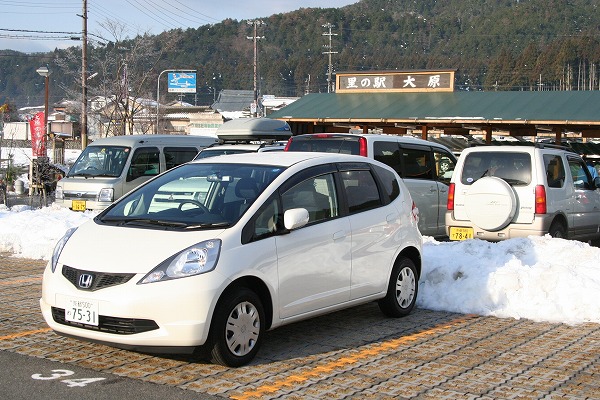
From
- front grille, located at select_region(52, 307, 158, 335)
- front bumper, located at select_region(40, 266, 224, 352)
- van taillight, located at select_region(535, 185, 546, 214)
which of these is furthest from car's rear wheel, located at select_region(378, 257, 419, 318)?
van taillight, located at select_region(535, 185, 546, 214)

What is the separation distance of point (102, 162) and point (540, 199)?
9.13 metres

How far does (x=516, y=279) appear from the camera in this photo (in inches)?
337

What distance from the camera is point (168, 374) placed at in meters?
5.82

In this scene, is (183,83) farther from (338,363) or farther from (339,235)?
(338,363)

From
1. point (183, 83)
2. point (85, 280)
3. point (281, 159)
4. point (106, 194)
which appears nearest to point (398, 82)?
point (106, 194)

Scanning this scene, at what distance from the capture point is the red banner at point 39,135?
3288 cm

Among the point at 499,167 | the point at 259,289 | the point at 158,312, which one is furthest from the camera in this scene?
the point at 499,167

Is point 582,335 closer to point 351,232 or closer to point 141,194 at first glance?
point 351,232

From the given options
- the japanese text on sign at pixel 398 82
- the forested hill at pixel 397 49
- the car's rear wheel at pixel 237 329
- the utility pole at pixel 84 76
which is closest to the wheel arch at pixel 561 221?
the car's rear wheel at pixel 237 329

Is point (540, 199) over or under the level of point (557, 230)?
over

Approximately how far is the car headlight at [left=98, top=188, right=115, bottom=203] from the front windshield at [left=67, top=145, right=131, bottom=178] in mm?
451

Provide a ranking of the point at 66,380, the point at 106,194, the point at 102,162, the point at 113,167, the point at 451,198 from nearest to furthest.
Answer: the point at 66,380 < the point at 451,198 < the point at 106,194 < the point at 113,167 < the point at 102,162

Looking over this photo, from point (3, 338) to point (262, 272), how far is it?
2424mm

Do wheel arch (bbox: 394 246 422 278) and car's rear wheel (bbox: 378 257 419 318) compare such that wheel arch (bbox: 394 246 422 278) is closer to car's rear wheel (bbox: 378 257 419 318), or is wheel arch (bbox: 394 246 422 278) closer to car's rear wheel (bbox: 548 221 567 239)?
car's rear wheel (bbox: 378 257 419 318)
